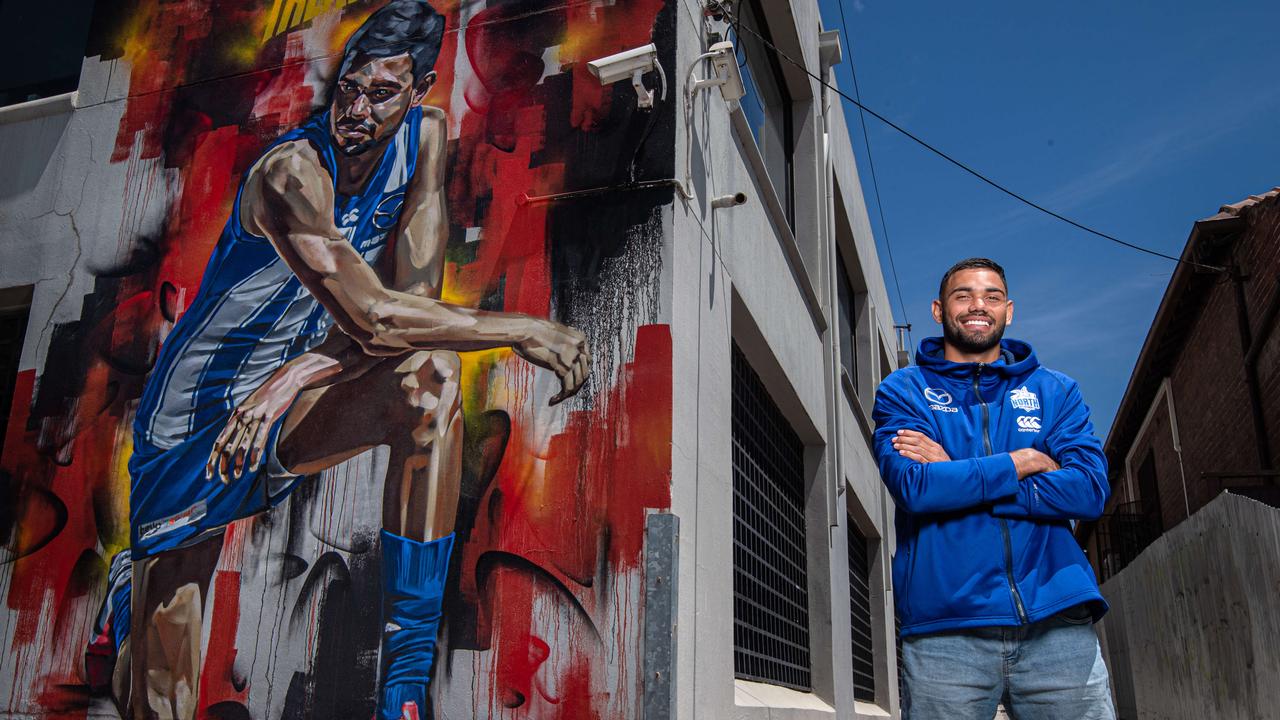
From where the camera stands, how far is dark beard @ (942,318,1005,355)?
3.24 meters

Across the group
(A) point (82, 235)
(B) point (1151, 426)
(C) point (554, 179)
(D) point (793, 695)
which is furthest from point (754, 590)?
(B) point (1151, 426)

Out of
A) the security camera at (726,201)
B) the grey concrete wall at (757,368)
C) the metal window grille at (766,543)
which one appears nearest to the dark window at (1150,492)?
the grey concrete wall at (757,368)

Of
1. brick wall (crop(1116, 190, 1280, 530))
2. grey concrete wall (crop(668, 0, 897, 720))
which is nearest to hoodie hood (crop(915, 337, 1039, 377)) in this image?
grey concrete wall (crop(668, 0, 897, 720))

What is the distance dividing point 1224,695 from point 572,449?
663 centimetres

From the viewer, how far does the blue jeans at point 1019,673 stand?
276 centimetres

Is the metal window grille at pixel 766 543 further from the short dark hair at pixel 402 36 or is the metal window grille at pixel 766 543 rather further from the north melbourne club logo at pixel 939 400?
the north melbourne club logo at pixel 939 400

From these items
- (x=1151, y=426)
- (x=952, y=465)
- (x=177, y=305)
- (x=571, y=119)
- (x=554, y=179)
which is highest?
(x=1151, y=426)

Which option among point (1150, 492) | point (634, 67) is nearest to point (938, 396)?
point (634, 67)

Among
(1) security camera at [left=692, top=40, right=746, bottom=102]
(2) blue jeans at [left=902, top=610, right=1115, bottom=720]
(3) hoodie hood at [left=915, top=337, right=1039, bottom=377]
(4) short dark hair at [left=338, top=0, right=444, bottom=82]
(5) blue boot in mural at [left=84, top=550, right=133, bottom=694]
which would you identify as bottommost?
(2) blue jeans at [left=902, top=610, right=1115, bottom=720]

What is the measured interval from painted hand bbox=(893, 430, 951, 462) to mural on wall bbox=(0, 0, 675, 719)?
1.55 metres

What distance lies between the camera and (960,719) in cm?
277

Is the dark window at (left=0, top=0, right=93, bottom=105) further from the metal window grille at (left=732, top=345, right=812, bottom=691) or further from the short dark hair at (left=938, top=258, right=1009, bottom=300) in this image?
the short dark hair at (left=938, top=258, right=1009, bottom=300)

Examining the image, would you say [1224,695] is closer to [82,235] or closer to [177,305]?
[177,305]

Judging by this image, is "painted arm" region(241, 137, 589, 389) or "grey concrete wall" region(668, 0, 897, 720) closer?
"grey concrete wall" region(668, 0, 897, 720)
